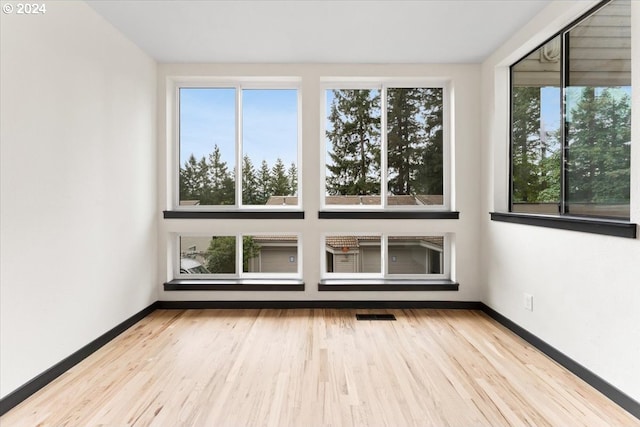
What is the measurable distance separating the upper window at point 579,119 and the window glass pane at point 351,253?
1.52 meters

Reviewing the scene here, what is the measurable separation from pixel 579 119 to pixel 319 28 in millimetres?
2066

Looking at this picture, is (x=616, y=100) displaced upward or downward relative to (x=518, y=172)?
upward

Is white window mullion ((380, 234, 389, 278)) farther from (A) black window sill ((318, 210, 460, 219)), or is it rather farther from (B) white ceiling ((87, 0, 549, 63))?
(B) white ceiling ((87, 0, 549, 63))

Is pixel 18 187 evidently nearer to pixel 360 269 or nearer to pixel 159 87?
pixel 159 87

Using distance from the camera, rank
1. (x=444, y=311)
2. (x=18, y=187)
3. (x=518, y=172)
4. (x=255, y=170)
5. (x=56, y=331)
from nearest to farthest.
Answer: (x=18, y=187), (x=56, y=331), (x=518, y=172), (x=444, y=311), (x=255, y=170)

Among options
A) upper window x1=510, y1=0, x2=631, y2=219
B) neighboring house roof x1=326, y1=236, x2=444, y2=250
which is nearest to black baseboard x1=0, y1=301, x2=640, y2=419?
neighboring house roof x1=326, y1=236, x2=444, y2=250

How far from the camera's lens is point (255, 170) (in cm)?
402

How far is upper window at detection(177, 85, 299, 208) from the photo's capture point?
13.1 ft

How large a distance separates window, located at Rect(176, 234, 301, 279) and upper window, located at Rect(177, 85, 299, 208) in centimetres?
39

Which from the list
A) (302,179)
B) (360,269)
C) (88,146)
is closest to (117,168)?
(88,146)

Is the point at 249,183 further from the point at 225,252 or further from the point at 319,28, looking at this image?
the point at 319,28

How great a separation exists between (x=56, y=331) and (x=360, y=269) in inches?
109

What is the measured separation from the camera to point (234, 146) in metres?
3.99

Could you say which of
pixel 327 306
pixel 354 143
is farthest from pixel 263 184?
pixel 327 306
